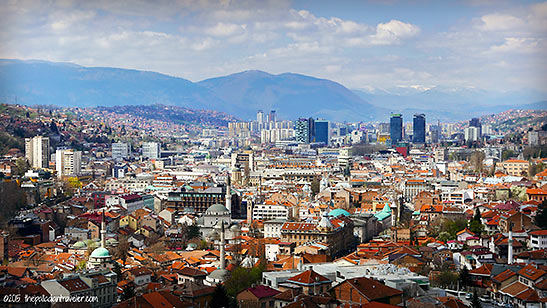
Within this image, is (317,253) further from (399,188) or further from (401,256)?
(399,188)

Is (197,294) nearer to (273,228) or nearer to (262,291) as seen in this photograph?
(262,291)

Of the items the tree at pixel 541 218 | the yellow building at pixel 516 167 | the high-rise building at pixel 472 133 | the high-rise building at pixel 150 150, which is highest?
the high-rise building at pixel 472 133

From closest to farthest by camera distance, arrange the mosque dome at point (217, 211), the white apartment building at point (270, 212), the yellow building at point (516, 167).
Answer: the mosque dome at point (217, 211), the white apartment building at point (270, 212), the yellow building at point (516, 167)

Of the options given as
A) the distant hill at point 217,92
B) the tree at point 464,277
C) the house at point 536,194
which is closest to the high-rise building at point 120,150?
the house at point 536,194

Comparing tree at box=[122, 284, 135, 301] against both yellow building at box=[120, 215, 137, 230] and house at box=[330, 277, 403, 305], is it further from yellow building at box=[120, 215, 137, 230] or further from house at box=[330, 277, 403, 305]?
yellow building at box=[120, 215, 137, 230]

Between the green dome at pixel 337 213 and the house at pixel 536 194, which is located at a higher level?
the house at pixel 536 194

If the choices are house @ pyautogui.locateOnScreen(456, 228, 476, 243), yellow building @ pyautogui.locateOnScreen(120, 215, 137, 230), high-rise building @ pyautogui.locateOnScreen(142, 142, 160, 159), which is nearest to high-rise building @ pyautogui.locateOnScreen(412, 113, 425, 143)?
high-rise building @ pyautogui.locateOnScreen(142, 142, 160, 159)

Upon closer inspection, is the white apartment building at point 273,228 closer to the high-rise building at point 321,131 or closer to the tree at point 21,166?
the tree at point 21,166
